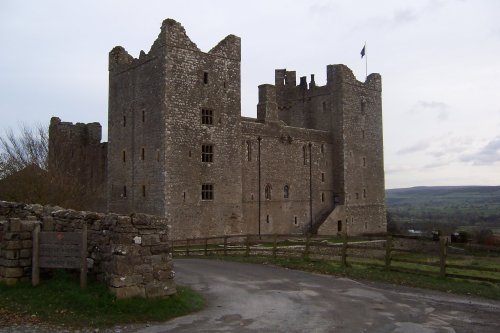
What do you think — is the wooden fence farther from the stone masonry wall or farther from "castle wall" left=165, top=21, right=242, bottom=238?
the stone masonry wall

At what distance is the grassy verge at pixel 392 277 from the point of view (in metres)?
15.0

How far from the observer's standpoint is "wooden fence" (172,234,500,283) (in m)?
17.0

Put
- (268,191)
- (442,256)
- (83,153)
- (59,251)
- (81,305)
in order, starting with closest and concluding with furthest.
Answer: (81,305) → (59,251) → (442,256) → (268,191) → (83,153)

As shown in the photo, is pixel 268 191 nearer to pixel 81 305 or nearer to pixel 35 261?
pixel 35 261

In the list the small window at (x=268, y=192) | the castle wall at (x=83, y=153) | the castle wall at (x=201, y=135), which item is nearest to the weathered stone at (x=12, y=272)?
the castle wall at (x=201, y=135)

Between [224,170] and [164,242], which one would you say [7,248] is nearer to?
[164,242]

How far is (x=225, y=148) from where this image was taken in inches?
1460

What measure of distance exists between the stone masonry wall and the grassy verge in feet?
25.0

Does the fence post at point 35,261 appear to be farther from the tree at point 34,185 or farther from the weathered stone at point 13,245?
the tree at point 34,185

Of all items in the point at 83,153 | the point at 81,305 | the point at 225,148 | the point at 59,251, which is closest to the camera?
the point at 81,305

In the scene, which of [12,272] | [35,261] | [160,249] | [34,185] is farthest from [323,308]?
[34,185]

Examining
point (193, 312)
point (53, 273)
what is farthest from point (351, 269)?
point (53, 273)

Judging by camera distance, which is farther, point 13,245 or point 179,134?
point 179,134

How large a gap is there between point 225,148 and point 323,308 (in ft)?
82.9
